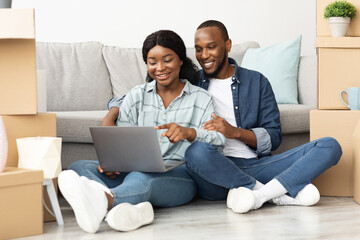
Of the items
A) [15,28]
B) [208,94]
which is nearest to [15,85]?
[15,28]

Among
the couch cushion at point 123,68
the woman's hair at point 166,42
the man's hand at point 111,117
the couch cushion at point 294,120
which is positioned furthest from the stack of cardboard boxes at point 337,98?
the couch cushion at point 123,68

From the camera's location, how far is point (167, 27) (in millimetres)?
3369

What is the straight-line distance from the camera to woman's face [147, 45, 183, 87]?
1973 millimetres

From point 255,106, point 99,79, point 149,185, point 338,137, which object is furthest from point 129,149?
point 99,79

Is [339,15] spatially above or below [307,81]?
above

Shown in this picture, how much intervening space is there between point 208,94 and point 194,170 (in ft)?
1.06

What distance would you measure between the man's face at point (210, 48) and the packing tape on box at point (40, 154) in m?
0.73

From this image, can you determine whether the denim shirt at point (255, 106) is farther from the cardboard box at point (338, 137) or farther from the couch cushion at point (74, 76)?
the couch cushion at point (74, 76)

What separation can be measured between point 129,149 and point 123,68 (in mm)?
1194

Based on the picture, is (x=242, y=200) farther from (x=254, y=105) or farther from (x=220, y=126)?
(x=254, y=105)

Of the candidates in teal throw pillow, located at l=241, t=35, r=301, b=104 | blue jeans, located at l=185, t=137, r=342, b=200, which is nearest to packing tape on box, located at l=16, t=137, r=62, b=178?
blue jeans, located at l=185, t=137, r=342, b=200

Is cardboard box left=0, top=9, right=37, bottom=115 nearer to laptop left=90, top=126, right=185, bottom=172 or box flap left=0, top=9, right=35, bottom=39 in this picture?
box flap left=0, top=9, right=35, bottom=39

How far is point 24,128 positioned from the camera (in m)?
1.75

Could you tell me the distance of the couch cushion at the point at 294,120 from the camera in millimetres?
2486
